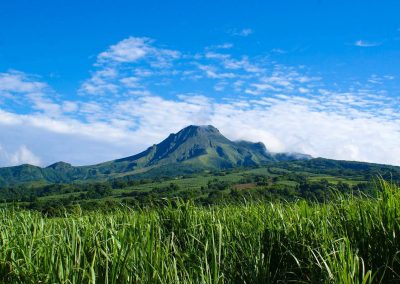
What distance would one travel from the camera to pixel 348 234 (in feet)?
21.5

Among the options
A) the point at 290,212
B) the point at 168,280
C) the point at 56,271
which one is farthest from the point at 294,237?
the point at 56,271

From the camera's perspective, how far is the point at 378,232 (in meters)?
6.11

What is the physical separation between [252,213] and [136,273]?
12.9 ft

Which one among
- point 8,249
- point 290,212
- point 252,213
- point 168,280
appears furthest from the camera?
point 252,213

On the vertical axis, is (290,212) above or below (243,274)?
above

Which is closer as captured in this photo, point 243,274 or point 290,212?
point 243,274

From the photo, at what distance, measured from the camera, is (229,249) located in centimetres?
641

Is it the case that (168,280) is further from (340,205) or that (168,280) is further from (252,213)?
(340,205)

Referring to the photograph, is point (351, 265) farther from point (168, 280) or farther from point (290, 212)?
point (290, 212)

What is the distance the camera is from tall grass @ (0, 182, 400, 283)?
14.5 feet

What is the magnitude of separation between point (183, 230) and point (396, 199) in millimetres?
3685

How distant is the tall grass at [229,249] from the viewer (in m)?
4.43

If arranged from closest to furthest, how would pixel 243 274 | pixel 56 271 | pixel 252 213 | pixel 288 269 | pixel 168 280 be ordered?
pixel 56 271, pixel 168 280, pixel 243 274, pixel 288 269, pixel 252 213

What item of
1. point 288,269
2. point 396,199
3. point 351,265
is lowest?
point 288,269
